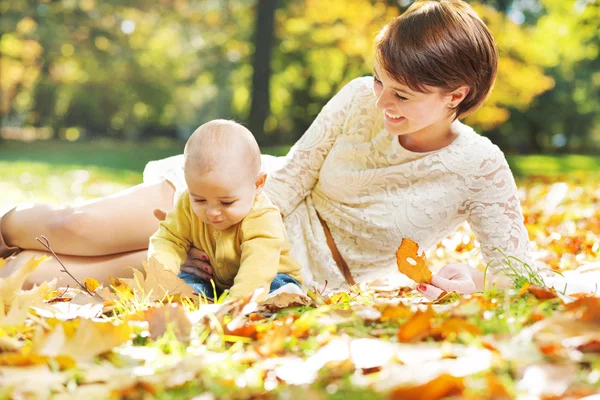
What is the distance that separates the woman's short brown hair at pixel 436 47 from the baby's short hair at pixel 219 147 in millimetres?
612

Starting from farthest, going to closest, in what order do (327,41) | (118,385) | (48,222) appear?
(327,41), (48,222), (118,385)

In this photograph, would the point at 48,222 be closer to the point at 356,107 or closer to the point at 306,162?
the point at 306,162

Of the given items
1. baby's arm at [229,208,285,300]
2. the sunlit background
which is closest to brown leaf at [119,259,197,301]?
baby's arm at [229,208,285,300]

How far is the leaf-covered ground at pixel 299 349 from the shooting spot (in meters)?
1.23

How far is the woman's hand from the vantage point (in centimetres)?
226

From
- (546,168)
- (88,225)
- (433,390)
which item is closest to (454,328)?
(433,390)

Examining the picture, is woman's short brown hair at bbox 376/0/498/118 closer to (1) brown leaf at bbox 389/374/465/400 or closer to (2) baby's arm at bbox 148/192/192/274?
(2) baby's arm at bbox 148/192/192/274

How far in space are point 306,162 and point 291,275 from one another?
0.64m

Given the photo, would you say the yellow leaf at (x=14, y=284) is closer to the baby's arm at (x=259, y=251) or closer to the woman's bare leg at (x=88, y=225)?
the baby's arm at (x=259, y=251)

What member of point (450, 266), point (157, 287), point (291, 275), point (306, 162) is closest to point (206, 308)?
point (157, 287)

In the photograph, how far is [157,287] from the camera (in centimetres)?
207

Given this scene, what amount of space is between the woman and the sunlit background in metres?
4.25

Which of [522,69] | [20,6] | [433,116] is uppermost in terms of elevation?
[20,6]

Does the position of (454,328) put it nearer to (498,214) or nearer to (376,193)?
(498,214)
